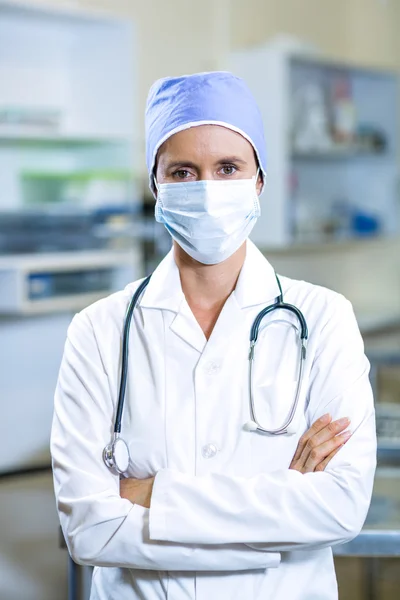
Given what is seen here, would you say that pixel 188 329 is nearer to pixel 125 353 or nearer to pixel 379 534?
pixel 125 353

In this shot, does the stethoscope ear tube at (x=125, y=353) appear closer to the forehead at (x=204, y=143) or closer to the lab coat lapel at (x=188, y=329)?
the lab coat lapel at (x=188, y=329)

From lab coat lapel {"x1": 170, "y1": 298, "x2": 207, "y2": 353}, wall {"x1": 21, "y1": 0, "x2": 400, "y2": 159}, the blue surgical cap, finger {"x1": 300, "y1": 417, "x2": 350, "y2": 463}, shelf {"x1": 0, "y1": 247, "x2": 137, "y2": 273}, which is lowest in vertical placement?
shelf {"x1": 0, "y1": 247, "x2": 137, "y2": 273}

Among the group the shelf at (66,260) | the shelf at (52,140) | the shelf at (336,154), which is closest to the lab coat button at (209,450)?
the shelf at (66,260)

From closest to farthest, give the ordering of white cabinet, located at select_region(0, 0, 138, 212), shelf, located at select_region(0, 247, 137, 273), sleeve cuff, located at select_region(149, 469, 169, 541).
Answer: sleeve cuff, located at select_region(149, 469, 169, 541), shelf, located at select_region(0, 247, 137, 273), white cabinet, located at select_region(0, 0, 138, 212)

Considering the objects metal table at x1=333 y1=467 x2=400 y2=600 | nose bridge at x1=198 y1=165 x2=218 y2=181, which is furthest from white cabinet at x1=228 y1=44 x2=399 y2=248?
nose bridge at x1=198 y1=165 x2=218 y2=181

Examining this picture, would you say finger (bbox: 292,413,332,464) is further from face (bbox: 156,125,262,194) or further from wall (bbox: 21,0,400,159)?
wall (bbox: 21,0,400,159)

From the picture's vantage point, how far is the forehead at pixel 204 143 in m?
1.35

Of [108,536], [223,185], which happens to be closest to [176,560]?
[108,536]

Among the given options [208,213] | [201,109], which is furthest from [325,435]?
[201,109]

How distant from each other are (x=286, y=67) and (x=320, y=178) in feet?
3.02

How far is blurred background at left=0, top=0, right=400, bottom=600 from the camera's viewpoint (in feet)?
7.56

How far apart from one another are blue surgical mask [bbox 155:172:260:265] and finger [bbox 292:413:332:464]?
0.29 metres

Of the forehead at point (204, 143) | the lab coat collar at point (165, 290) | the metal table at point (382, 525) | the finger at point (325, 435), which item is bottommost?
the metal table at point (382, 525)

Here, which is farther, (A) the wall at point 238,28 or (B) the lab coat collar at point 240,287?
(A) the wall at point 238,28
